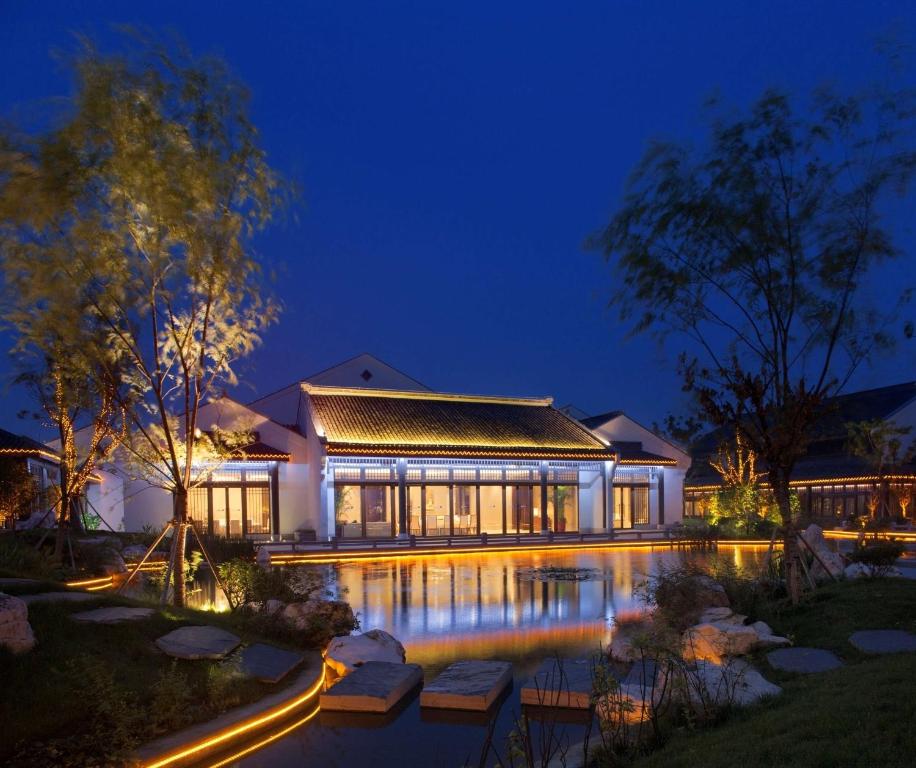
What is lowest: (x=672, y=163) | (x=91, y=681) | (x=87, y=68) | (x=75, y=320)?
(x=91, y=681)

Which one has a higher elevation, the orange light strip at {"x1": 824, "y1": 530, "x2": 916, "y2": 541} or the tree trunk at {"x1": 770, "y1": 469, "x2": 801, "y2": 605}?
the tree trunk at {"x1": 770, "y1": 469, "x2": 801, "y2": 605}

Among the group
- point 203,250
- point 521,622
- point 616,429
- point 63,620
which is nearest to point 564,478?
point 616,429

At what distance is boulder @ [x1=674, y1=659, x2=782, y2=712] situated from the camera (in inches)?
238

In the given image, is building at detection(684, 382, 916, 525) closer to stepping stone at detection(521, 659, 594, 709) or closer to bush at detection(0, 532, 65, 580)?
bush at detection(0, 532, 65, 580)

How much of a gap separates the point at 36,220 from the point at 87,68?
2135 mm

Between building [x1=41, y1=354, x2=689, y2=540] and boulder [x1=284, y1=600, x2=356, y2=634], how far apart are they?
17756mm

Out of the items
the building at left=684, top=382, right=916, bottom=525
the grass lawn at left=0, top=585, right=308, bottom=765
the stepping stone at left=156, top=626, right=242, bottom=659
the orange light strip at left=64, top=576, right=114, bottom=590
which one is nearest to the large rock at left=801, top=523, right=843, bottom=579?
the stepping stone at left=156, top=626, right=242, bottom=659

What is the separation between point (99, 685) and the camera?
6.14m

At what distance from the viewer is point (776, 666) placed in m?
7.96

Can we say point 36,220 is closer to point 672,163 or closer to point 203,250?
point 203,250

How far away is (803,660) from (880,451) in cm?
2501

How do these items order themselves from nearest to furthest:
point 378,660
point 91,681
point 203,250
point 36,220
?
point 91,681, point 378,660, point 36,220, point 203,250

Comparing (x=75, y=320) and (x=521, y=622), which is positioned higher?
(x=75, y=320)

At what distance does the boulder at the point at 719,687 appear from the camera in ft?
19.8
